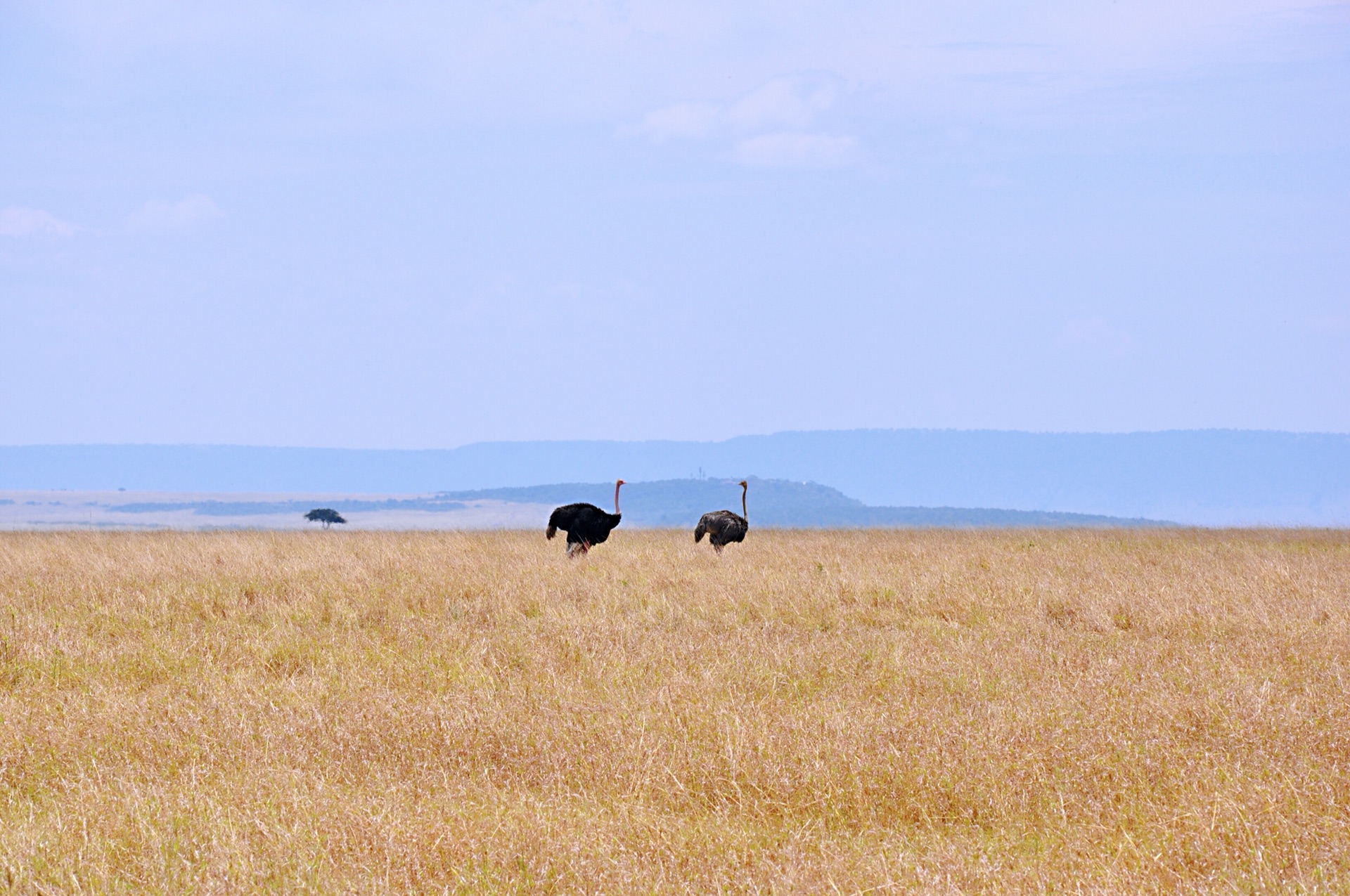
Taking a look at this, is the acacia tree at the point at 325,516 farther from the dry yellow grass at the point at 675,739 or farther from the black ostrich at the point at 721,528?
the dry yellow grass at the point at 675,739

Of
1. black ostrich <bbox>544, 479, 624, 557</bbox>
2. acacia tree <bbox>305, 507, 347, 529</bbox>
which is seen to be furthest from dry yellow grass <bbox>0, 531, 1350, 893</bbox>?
acacia tree <bbox>305, 507, 347, 529</bbox>

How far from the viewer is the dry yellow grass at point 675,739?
4.91m

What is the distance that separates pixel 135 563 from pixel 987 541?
52.6 feet

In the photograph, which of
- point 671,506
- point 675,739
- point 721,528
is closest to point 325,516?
point 721,528

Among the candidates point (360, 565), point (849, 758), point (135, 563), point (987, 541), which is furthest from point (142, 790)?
point (987, 541)

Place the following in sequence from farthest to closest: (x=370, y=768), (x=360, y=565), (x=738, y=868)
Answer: (x=360, y=565), (x=370, y=768), (x=738, y=868)

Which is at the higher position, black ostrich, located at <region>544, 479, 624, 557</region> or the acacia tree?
black ostrich, located at <region>544, 479, 624, 557</region>

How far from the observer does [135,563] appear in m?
16.7

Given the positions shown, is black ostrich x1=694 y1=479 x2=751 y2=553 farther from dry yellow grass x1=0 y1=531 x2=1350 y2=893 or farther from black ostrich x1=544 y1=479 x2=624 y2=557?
dry yellow grass x1=0 y1=531 x2=1350 y2=893

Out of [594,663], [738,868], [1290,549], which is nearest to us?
[738,868]

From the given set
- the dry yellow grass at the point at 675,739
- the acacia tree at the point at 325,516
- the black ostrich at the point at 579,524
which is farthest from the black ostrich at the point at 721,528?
the acacia tree at the point at 325,516

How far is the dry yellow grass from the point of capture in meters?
4.91

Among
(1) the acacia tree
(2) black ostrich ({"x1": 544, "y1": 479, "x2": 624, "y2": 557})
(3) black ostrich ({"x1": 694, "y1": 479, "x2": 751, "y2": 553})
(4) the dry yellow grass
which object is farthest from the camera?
(1) the acacia tree

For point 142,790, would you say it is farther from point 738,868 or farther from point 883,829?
point 883,829
